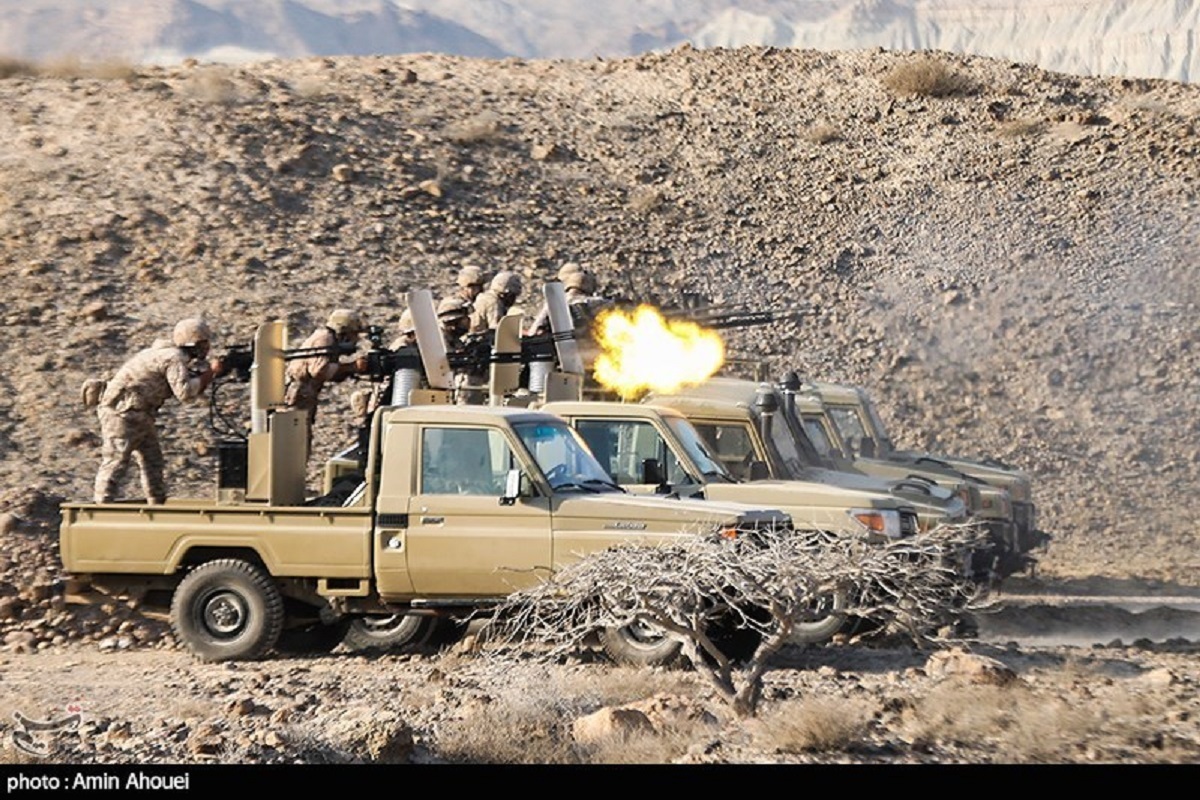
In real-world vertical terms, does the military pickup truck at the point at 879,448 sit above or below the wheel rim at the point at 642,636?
above

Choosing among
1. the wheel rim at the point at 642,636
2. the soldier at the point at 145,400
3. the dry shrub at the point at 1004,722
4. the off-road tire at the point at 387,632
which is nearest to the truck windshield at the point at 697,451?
the wheel rim at the point at 642,636

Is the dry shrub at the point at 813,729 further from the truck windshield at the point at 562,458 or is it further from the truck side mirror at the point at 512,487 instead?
the truck windshield at the point at 562,458

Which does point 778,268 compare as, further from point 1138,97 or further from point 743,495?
point 743,495

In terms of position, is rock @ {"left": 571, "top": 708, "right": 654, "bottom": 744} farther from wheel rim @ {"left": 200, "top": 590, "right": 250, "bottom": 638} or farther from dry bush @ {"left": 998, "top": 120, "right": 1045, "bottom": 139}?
dry bush @ {"left": 998, "top": 120, "right": 1045, "bottom": 139}

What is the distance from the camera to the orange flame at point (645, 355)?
55.1 ft

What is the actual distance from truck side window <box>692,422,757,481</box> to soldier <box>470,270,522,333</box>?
3.44 m

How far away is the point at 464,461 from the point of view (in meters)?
13.5

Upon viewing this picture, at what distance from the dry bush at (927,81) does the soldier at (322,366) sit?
22815 mm

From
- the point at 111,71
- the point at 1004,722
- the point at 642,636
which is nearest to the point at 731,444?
the point at 642,636

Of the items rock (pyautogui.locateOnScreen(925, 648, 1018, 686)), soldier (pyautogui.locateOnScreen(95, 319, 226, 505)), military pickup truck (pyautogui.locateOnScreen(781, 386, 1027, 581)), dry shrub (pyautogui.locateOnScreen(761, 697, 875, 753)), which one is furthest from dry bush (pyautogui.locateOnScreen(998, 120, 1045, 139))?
dry shrub (pyautogui.locateOnScreen(761, 697, 875, 753))

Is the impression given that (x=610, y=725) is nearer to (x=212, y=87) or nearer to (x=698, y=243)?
(x=698, y=243)

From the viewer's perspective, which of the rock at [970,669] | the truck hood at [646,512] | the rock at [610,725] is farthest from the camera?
the truck hood at [646,512]

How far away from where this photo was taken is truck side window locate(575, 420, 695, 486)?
14.7 meters
